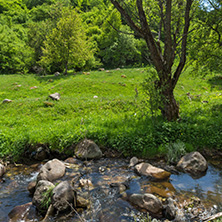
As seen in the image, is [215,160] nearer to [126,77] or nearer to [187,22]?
[187,22]

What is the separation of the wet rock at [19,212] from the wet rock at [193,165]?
5.98 metres

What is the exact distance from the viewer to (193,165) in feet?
26.3

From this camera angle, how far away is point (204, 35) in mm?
13875

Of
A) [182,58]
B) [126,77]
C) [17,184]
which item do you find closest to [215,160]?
[182,58]

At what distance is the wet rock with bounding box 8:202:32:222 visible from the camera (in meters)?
5.66

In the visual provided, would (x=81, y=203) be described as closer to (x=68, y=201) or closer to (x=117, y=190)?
(x=68, y=201)

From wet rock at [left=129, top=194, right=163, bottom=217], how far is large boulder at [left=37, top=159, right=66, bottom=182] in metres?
3.28

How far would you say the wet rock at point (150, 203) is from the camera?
5.63 metres

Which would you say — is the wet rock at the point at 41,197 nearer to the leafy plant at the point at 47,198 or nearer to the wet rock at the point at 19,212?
the leafy plant at the point at 47,198

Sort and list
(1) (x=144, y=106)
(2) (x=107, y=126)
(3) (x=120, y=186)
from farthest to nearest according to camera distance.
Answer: (1) (x=144, y=106)
(2) (x=107, y=126)
(3) (x=120, y=186)

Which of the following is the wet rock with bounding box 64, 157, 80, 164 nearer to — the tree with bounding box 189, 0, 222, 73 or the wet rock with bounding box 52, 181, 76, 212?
the wet rock with bounding box 52, 181, 76, 212

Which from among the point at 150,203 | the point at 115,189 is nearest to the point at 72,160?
the point at 115,189

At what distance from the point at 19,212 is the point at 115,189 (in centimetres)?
308

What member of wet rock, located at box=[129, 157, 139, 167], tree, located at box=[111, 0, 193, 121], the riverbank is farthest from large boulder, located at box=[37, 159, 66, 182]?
tree, located at box=[111, 0, 193, 121]
